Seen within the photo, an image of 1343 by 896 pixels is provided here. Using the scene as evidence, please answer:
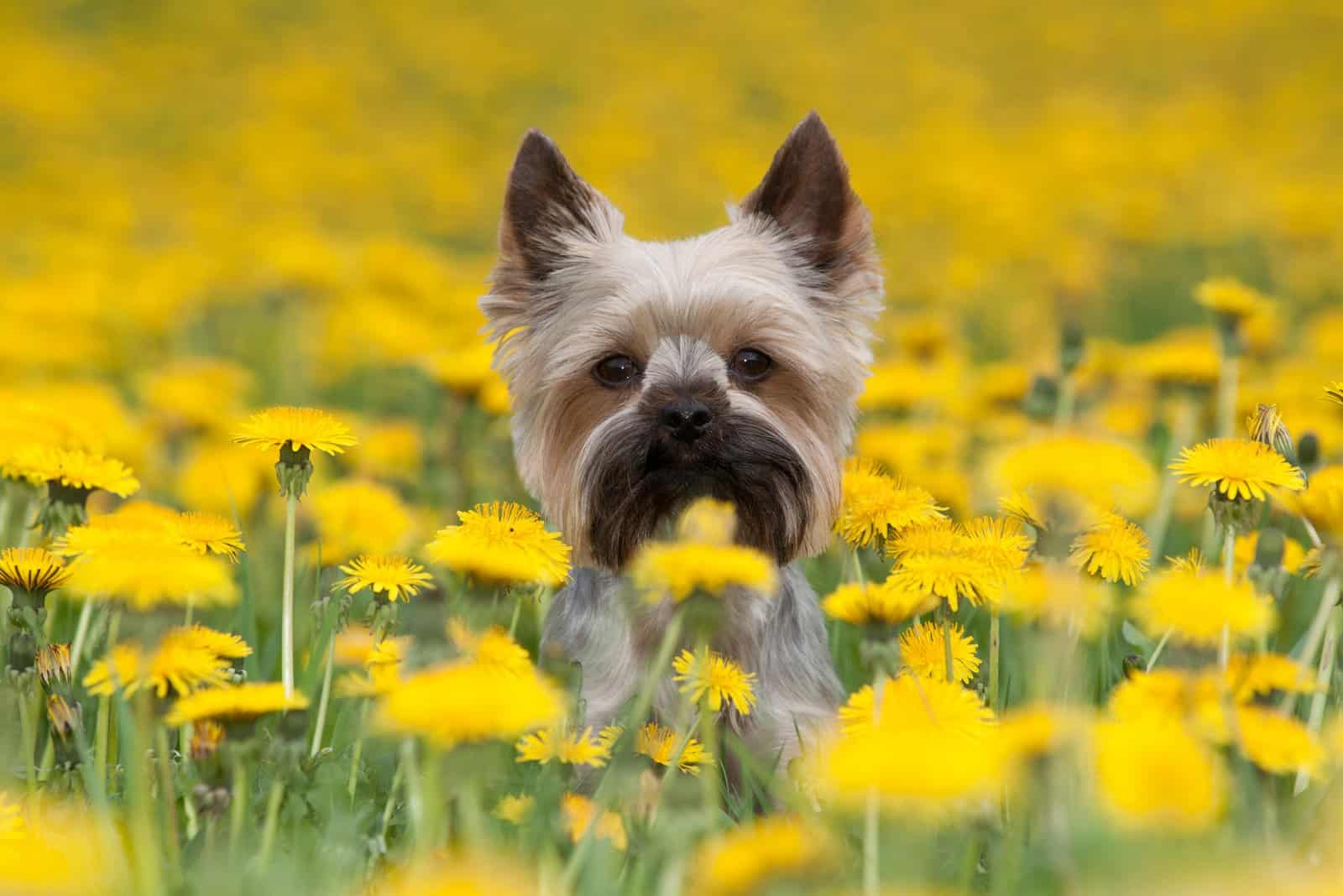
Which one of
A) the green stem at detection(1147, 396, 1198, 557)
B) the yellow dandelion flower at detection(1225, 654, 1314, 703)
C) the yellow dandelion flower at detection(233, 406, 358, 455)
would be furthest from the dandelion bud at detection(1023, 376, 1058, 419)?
the yellow dandelion flower at detection(233, 406, 358, 455)

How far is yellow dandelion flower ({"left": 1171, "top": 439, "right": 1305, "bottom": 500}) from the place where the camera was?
2553mm

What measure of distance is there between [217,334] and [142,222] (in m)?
3.07

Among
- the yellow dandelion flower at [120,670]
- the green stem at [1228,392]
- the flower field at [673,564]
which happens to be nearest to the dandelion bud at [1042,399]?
the flower field at [673,564]

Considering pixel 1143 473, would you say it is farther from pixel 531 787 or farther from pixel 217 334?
pixel 217 334

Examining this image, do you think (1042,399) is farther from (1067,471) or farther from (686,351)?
(1067,471)

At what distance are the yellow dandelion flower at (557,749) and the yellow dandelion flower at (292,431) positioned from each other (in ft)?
2.03

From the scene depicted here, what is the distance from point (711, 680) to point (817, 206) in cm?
192

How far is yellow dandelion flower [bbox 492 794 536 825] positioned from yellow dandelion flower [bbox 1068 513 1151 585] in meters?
1.09

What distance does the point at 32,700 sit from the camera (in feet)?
8.82

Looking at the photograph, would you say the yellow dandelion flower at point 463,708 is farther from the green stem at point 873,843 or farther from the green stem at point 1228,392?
the green stem at point 1228,392

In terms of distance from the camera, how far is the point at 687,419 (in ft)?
11.5

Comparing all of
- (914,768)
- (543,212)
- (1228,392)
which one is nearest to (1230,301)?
(1228,392)

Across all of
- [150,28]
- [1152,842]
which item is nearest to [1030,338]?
[1152,842]

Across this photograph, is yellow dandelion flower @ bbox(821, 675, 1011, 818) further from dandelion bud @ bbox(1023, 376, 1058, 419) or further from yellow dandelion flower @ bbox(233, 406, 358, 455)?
dandelion bud @ bbox(1023, 376, 1058, 419)
